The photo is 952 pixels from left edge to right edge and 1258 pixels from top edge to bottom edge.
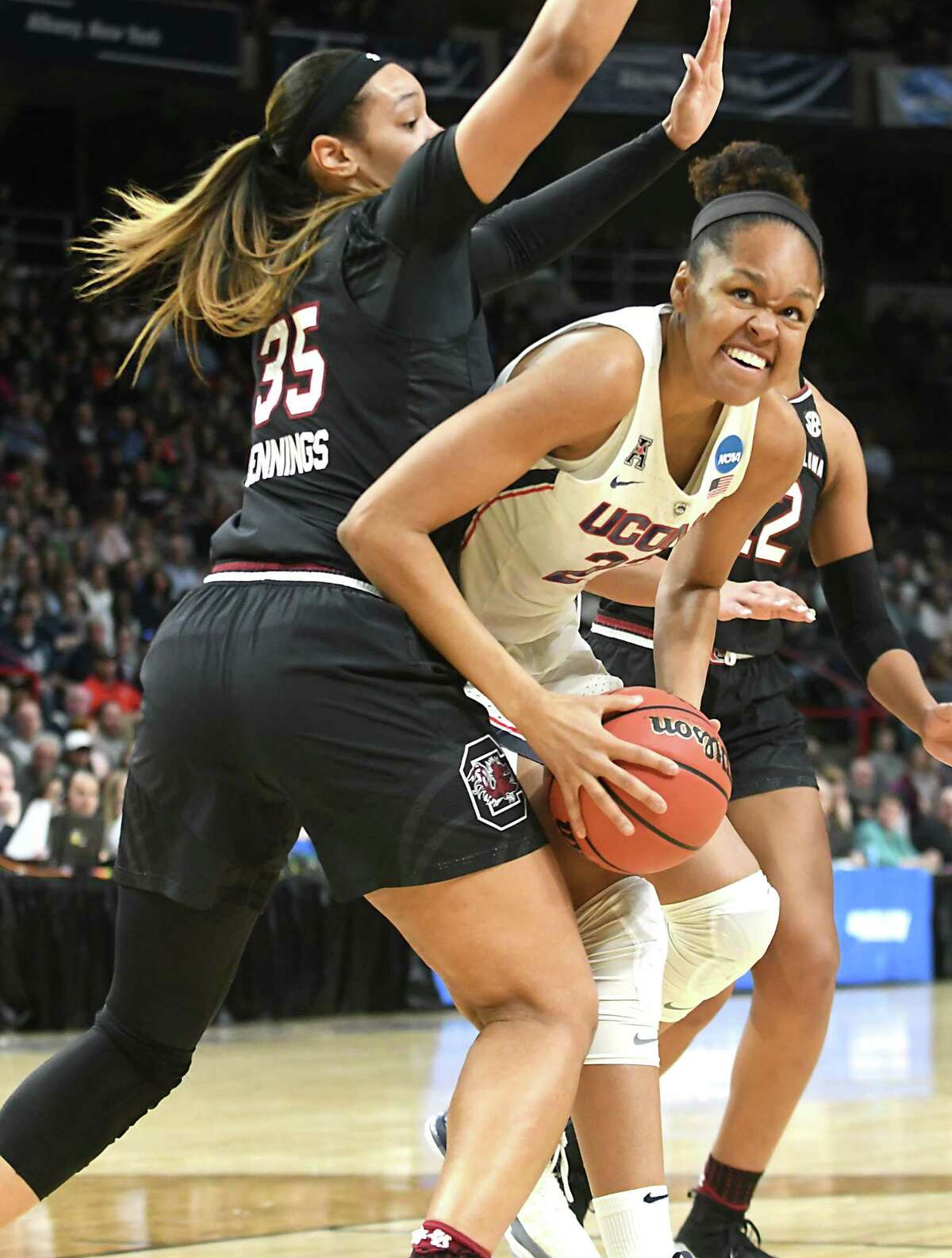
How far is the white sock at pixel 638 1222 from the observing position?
9.11 feet

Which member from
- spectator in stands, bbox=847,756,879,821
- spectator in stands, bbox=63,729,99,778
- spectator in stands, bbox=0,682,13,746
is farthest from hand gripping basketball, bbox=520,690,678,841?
spectator in stands, bbox=847,756,879,821

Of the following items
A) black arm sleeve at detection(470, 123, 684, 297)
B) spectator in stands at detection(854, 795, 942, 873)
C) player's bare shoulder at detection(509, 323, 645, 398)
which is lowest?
spectator in stands at detection(854, 795, 942, 873)

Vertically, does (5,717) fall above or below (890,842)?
above

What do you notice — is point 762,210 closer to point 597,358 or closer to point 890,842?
point 597,358

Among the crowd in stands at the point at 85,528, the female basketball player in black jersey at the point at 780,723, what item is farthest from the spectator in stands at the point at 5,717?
the female basketball player in black jersey at the point at 780,723

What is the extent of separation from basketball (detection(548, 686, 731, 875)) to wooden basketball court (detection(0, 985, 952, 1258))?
1.52m

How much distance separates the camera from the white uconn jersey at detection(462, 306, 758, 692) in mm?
2875

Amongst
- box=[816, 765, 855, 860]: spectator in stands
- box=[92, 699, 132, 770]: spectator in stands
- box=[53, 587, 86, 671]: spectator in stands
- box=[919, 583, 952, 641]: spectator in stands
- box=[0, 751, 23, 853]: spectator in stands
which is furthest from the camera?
box=[919, 583, 952, 641]: spectator in stands

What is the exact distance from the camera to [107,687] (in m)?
12.1

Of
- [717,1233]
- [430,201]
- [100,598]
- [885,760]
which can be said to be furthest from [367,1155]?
[885,760]

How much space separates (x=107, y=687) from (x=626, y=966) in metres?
9.55

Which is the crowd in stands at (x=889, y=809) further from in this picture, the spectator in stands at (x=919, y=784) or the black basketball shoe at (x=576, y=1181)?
the black basketball shoe at (x=576, y=1181)

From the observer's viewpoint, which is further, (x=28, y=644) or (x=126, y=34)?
(x=126, y=34)

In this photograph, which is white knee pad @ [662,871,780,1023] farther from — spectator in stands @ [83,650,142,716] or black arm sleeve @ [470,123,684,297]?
spectator in stands @ [83,650,142,716]
